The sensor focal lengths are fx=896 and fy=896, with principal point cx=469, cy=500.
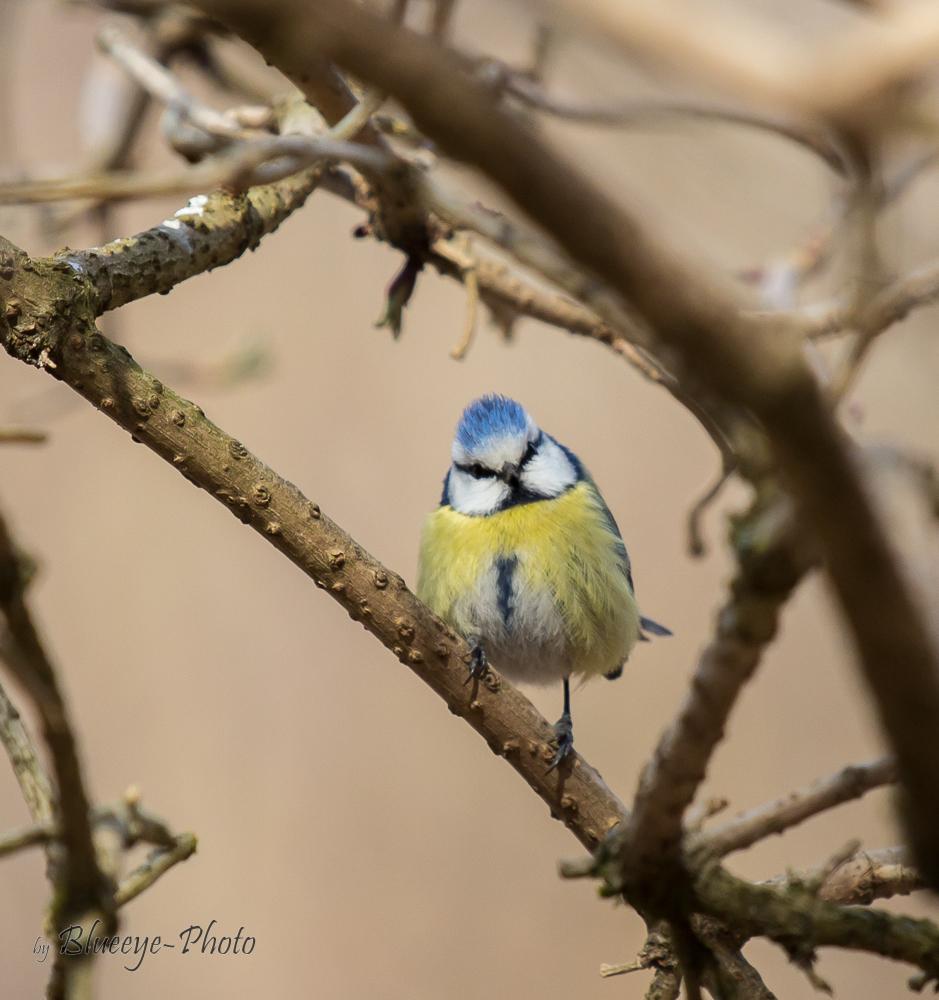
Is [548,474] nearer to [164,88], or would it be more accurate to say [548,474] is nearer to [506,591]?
[506,591]

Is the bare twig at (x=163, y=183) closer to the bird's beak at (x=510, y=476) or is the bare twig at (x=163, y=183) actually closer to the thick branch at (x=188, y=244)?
the thick branch at (x=188, y=244)

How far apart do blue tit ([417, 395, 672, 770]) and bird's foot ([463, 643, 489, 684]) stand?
56 centimetres

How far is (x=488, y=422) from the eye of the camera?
2094 millimetres

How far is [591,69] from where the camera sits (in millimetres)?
1149

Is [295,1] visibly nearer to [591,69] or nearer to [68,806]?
[68,806]

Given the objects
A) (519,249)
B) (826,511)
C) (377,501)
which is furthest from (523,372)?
(826,511)

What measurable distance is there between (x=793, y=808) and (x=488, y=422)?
141cm

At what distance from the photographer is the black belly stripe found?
194 cm

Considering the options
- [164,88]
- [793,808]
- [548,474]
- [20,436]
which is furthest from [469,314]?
[793,808]

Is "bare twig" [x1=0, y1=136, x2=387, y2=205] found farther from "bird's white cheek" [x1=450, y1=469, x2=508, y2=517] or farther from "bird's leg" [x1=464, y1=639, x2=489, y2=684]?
"bird's white cheek" [x1=450, y1=469, x2=508, y2=517]

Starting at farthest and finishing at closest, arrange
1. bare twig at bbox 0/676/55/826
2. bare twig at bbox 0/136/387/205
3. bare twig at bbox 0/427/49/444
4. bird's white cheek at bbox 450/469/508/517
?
bird's white cheek at bbox 450/469/508/517, bare twig at bbox 0/676/55/826, bare twig at bbox 0/427/49/444, bare twig at bbox 0/136/387/205

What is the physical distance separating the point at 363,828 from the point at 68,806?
2.27 metres

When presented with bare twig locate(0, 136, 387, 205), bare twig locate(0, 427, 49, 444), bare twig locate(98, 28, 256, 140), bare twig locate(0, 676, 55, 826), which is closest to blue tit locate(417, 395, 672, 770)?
bare twig locate(98, 28, 256, 140)

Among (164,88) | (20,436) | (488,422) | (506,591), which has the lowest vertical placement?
(20,436)
